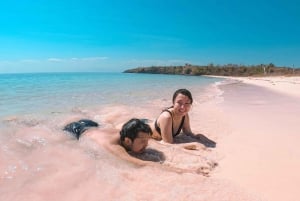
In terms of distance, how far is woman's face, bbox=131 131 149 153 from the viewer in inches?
157

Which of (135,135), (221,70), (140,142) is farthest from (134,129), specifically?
(221,70)

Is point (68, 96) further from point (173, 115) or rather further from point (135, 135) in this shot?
point (135, 135)

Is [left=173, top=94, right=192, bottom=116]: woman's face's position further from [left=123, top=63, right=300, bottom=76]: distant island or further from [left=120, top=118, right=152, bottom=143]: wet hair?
[left=123, top=63, right=300, bottom=76]: distant island

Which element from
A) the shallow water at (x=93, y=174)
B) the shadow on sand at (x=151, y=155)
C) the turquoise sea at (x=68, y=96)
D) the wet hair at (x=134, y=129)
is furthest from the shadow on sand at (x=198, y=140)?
the turquoise sea at (x=68, y=96)

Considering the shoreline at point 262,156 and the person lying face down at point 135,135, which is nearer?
the shoreline at point 262,156

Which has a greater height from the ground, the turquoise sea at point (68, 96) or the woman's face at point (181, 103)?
the woman's face at point (181, 103)

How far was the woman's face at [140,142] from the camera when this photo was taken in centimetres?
398

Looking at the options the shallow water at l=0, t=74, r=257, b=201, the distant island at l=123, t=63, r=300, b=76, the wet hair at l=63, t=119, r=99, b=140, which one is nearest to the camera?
the shallow water at l=0, t=74, r=257, b=201

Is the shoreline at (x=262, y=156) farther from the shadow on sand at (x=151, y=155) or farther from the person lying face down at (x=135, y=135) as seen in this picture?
the person lying face down at (x=135, y=135)

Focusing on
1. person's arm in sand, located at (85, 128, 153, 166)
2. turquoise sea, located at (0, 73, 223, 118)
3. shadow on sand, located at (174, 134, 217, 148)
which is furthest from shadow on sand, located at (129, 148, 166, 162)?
turquoise sea, located at (0, 73, 223, 118)

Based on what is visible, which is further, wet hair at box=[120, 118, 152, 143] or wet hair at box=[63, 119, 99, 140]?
wet hair at box=[63, 119, 99, 140]

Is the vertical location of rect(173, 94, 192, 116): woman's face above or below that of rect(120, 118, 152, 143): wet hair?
above

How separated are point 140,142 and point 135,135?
0.13 metres

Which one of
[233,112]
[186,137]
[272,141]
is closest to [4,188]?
[186,137]
